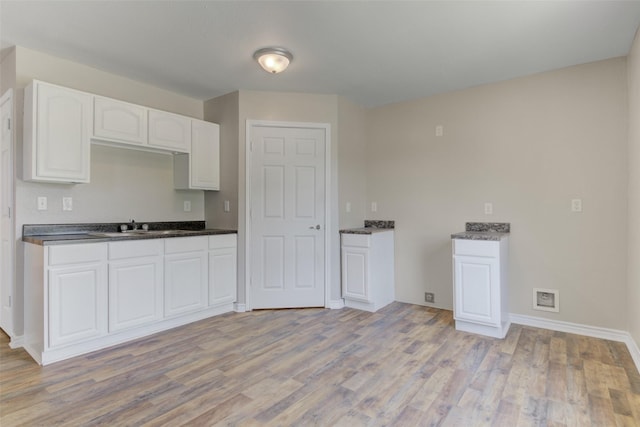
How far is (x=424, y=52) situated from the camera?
2.77m

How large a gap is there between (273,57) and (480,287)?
2.62m

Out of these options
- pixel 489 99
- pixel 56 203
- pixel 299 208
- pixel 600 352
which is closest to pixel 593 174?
pixel 489 99

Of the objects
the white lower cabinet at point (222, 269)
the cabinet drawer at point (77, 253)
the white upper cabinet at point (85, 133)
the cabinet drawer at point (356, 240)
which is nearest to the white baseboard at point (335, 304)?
the cabinet drawer at point (356, 240)

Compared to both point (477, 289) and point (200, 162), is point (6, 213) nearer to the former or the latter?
point (200, 162)

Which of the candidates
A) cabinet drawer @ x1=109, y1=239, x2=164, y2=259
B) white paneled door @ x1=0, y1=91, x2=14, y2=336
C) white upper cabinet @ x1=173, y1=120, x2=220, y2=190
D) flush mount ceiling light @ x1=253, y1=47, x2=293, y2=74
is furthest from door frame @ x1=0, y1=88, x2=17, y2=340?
flush mount ceiling light @ x1=253, y1=47, x2=293, y2=74

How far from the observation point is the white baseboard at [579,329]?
8.84 ft

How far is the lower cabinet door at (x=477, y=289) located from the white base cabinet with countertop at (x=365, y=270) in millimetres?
875

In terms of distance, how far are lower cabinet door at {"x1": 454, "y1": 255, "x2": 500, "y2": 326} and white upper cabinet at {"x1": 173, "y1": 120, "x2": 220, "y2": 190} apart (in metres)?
2.69

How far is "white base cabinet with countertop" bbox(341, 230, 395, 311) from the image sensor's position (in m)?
3.62

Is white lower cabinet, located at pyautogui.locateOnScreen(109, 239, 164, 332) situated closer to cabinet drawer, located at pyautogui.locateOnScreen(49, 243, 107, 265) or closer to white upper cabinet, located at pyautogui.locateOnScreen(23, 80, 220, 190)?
cabinet drawer, located at pyautogui.locateOnScreen(49, 243, 107, 265)

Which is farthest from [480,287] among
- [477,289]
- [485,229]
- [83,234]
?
[83,234]

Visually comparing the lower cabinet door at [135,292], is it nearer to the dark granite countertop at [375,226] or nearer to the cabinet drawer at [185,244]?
the cabinet drawer at [185,244]

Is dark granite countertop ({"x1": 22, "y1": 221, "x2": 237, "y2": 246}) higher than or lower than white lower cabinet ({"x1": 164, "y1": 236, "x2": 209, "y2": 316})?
higher

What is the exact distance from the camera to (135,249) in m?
2.83
